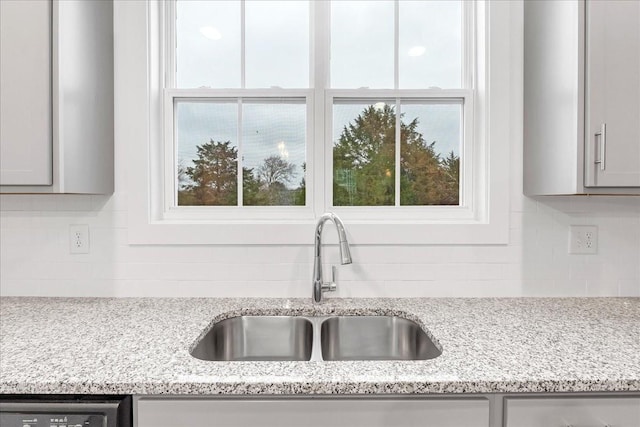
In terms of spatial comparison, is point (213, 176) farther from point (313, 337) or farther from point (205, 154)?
point (313, 337)

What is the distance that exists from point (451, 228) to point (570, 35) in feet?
2.55

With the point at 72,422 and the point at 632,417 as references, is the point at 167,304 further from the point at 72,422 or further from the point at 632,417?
the point at 632,417

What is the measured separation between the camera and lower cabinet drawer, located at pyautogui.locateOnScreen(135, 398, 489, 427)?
0.95 meters

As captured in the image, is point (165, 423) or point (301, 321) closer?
point (165, 423)

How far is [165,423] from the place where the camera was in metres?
0.96

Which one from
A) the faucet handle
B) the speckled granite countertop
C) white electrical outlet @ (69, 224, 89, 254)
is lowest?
the speckled granite countertop

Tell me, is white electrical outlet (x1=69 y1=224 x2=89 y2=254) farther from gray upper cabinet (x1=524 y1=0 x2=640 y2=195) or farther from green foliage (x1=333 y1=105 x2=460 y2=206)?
gray upper cabinet (x1=524 y1=0 x2=640 y2=195)

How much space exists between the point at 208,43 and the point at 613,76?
5.10ft

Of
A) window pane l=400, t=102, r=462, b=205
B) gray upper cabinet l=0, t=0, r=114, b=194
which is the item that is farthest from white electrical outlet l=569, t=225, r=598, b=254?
gray upper cabinet l=0, t=0, r=114, b=194

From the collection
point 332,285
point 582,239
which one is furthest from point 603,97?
point 332,285

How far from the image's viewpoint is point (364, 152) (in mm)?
1786

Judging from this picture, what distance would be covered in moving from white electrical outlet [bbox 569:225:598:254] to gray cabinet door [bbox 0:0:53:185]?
198cm

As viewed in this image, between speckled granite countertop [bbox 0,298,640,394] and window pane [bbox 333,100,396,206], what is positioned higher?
window pane [bbox 333,100,396,206]

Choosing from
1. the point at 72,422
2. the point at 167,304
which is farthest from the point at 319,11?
the point at 72,422
